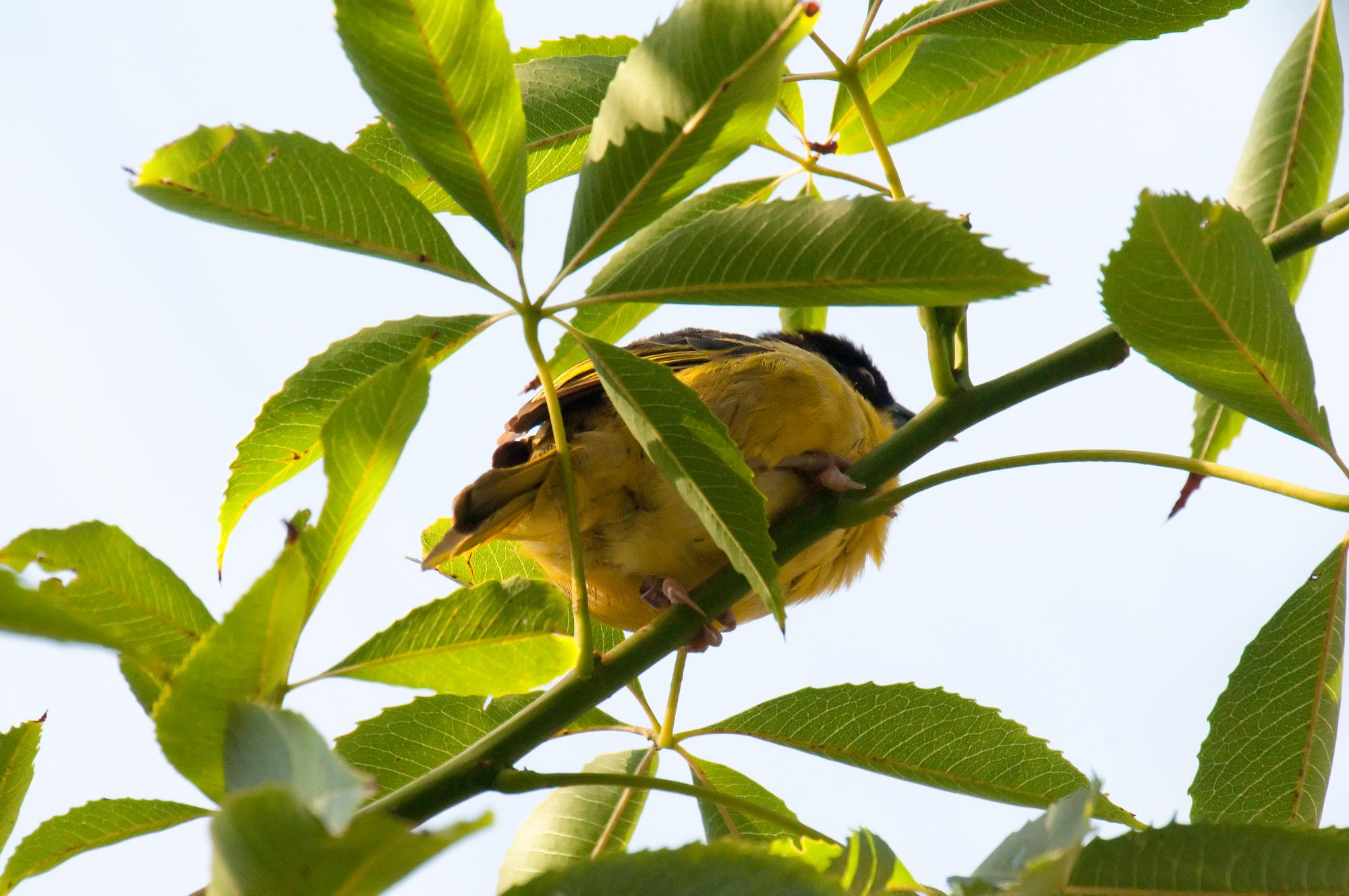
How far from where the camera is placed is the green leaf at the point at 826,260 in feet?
4.50

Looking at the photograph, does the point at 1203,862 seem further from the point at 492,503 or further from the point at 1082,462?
the point at 492,503

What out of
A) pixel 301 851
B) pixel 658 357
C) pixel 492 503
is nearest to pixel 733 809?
pixel 492 503

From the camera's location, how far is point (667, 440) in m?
1.56

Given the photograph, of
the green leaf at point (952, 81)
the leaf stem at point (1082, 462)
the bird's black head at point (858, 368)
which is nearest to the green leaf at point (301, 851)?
the leaf stem at point (1082, 462)

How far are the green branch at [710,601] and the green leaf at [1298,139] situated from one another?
0.67m

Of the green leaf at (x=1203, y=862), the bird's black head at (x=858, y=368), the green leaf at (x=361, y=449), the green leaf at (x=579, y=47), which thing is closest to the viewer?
the green leaf at (x=1203, y=862)

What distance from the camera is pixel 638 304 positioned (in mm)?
2115

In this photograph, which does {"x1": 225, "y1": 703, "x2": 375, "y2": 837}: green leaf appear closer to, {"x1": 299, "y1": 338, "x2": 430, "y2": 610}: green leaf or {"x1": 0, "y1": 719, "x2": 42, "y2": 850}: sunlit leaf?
{"x1": 299, "y1": 338, "x2": 430, "y2": 610}: green leaf

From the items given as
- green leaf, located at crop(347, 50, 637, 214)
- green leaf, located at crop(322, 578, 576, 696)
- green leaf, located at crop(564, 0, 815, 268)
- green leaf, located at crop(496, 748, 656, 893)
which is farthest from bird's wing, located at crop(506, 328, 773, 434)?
green leaf, located at crop(322, 578, 576, 696)

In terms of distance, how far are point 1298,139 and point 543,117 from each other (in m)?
1.38

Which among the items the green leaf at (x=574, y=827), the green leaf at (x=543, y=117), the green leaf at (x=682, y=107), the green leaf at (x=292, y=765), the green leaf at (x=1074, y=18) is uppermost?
the green leaf at (x=1074, y=18)

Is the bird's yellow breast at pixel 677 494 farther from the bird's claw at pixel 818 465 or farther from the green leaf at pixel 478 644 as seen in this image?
the green leaf at pixel 478 644

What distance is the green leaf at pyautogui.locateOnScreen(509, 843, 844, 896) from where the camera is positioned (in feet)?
3.07

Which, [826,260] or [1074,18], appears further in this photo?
[1074,18]
